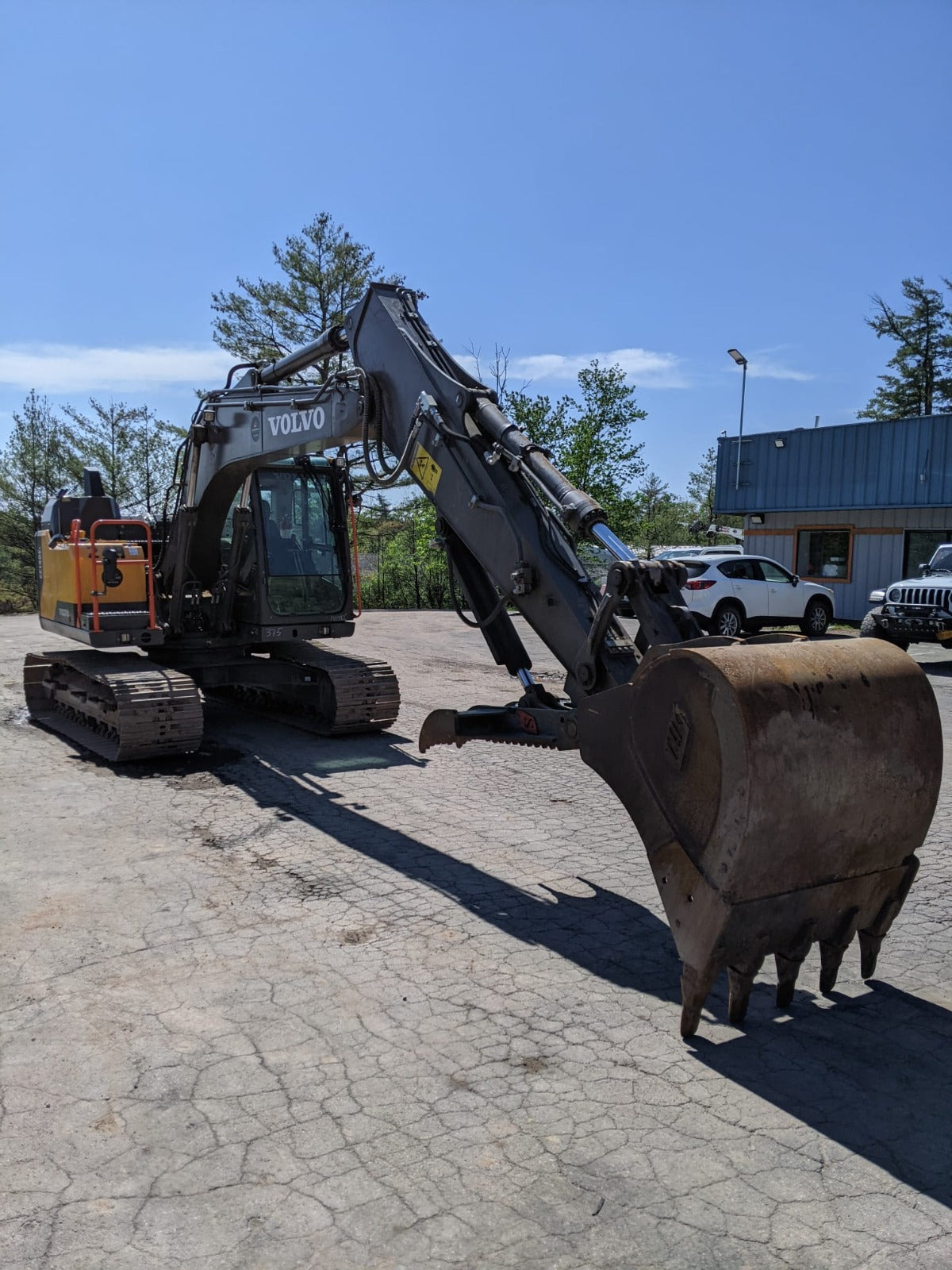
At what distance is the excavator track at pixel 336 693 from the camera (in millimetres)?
10023

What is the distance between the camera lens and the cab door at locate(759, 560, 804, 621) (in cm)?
2200

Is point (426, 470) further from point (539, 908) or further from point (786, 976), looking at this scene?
point (786, 976)

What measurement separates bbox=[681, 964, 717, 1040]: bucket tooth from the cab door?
18.8 m

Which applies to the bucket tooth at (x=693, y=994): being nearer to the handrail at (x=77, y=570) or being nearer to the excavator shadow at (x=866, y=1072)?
the excavator shadow at (x=866, y=1072)

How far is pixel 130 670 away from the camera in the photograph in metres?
9.58

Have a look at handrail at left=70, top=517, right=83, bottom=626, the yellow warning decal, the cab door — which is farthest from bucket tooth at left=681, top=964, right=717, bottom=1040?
the cab door

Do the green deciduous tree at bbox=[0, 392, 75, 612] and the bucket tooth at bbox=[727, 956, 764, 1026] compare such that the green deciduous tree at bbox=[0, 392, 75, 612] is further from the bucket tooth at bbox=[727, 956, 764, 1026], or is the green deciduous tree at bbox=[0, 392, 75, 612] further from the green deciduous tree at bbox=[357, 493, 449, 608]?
the bucket tooth at bbox=[727, 956, 764, 1026]

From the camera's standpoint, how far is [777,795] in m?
3.83

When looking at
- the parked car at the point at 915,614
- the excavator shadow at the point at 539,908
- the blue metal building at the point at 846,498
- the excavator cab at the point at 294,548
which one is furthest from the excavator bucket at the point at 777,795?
the blue metal building at the point at 846,498

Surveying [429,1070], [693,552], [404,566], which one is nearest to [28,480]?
[404,566]

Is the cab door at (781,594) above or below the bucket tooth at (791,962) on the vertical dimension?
above

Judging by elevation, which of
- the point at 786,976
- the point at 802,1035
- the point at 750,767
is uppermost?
the point at 750,767

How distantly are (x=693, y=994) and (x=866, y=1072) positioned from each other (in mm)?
696

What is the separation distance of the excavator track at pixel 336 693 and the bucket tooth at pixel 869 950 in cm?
622
